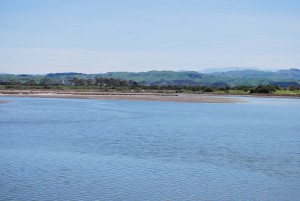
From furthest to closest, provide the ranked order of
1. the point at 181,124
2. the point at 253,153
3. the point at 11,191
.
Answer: the point at 181,124
the point at 253,153
the point at 11,191

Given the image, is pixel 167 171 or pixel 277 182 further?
pixel 167 171

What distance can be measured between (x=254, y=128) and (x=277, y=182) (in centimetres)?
2024

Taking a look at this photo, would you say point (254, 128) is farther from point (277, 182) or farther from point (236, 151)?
point (277, 182)

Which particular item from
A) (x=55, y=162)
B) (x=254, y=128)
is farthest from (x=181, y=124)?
(x=55, y=162)

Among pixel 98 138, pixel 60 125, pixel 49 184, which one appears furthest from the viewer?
pixel 60 125

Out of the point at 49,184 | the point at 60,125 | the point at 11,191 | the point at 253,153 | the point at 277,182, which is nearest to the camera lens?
the point at 11,191

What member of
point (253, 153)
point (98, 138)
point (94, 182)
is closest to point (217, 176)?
point (94, 182)

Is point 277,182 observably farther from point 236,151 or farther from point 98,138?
point 98,138

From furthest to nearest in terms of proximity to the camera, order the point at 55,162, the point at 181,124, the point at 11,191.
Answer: the point at 181,124
the point at 55,162
the point at 11,191

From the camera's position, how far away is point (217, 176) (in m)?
18.1

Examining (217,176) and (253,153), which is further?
(253,153)

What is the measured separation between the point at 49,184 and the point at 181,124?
24182 mm

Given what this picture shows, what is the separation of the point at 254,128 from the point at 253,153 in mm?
13815

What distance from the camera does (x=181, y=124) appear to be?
39312 mm
